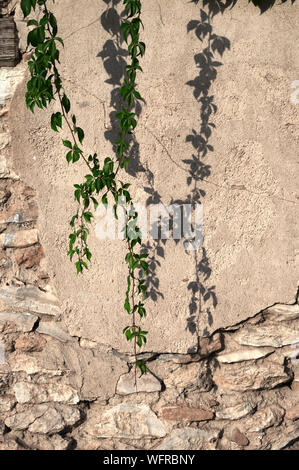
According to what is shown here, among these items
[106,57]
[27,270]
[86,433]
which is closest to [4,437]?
[86,433]

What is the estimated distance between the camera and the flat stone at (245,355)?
2.57 meters

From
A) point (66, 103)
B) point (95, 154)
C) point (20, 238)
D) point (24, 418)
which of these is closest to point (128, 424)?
point (24, 418)

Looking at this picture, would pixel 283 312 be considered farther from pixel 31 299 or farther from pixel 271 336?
pixel 31 299

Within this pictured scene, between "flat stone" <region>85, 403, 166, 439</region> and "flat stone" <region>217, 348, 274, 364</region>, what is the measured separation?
0.42 meters

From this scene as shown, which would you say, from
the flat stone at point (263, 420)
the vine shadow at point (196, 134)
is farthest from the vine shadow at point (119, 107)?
the flat stone at point (263, 420)

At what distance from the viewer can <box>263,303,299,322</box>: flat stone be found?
2551mm

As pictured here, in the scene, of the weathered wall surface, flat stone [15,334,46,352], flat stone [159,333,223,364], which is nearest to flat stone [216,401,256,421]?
the weathered wall surface

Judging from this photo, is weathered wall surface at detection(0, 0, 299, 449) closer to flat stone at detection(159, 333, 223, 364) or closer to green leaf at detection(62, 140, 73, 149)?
flat stone at detection(159, 333, 223, 364)

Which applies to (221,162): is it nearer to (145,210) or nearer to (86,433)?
(145,210)

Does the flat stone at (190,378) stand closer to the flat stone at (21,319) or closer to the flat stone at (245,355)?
the flat stone at (245,355)

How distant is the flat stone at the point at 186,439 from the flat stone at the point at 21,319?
2.62 ft

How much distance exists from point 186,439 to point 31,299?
3.09 feet

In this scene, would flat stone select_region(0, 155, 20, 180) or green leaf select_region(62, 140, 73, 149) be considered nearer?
green leaf select_region(62, 140, 73, 149)

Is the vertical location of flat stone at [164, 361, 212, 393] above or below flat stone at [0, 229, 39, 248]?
below
